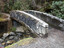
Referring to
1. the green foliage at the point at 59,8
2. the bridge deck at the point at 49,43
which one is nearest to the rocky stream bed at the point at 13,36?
the bridge deck at the point at 49,43

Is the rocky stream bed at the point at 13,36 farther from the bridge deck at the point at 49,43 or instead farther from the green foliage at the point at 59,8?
the green foliage at the point at 59,8

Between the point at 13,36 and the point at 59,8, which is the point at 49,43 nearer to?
the point at 59,8

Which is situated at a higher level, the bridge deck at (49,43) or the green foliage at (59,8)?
the green foliage at (59,8)

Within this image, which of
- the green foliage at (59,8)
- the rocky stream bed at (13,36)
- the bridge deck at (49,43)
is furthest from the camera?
the rocky stream bed at (13,36)

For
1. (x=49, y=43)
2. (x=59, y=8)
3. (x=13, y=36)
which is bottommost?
(x=13, y=36)

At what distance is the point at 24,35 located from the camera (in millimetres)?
7570

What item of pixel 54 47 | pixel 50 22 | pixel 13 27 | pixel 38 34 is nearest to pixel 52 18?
pixel 50 22

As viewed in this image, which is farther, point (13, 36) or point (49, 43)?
point (13, 36)

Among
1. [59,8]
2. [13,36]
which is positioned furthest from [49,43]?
[13,36]

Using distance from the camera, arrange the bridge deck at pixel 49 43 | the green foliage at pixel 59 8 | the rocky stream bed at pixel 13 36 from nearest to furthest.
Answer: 1. the bridge deck at pixel 49 43
2. the green foliage at pixel 59 8
3. the rocky stream bed at pixel 13 36

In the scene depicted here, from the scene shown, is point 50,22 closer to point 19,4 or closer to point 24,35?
point 24,35

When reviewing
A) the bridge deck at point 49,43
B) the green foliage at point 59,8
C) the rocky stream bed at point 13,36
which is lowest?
the rocky stream bed at point 13,36

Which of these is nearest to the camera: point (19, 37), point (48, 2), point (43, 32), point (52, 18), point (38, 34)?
point (43, 32)

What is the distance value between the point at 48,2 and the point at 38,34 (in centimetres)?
614
